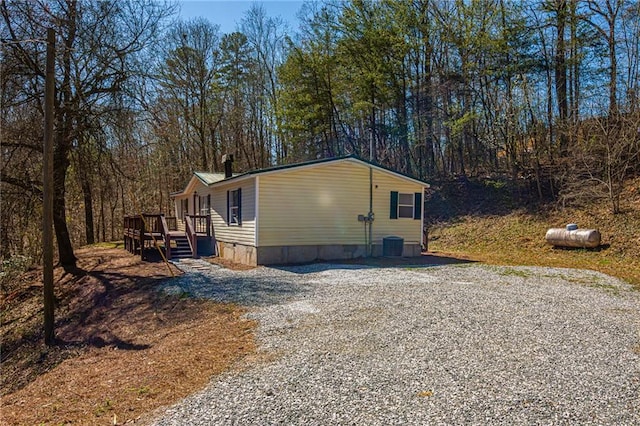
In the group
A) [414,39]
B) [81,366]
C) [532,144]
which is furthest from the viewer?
[414,39]

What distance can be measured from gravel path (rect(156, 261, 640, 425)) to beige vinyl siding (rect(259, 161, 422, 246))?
12.9 feet

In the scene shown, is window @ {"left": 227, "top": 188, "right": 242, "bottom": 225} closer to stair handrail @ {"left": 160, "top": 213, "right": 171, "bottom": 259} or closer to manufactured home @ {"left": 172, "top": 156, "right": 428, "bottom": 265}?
manufactured home @ {"left": 172, "top": 156, "right": 428, "bottom": 265}

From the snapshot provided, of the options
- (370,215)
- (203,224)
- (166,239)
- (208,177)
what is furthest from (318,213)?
(203,224)

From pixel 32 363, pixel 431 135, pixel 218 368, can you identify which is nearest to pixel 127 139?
pixel 32 363

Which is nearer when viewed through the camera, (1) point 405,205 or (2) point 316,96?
(1) point 405,205

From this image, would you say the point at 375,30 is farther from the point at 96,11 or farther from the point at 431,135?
the point at 96,11

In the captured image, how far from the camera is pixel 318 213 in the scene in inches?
497

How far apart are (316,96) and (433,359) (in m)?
20.0

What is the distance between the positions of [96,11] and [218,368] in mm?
9922

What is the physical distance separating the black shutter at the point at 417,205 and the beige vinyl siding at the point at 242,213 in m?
6.03

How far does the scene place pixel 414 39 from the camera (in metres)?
20.7

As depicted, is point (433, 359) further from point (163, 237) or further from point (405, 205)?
point (163, 237)

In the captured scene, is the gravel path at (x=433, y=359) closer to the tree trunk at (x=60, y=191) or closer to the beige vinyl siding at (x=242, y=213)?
the beige vinyl siding at (x=242, y=213)

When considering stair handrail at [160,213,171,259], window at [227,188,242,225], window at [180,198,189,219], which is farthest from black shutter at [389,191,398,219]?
window at [180,198,189,219]
